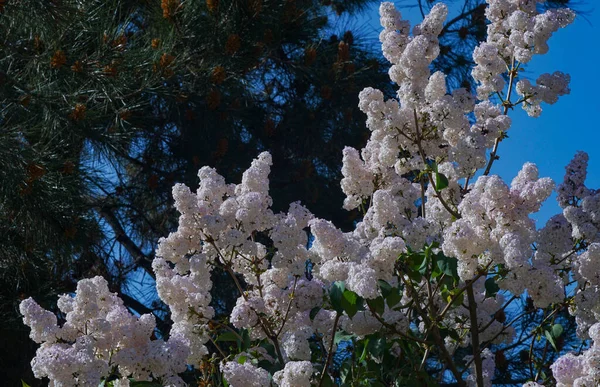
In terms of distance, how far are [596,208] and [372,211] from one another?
1.73 feet

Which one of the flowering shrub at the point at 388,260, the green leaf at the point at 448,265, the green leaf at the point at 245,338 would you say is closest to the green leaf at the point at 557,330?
the flowering shrub at the point at 388,260

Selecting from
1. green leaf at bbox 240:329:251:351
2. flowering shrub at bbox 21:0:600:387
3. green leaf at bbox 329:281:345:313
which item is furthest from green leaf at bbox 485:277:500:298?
green leaf at bbox 240:329:251:351

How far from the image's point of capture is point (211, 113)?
4.91 m

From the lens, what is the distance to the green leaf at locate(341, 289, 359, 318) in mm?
Result: 1812

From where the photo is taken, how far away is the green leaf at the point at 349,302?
5.94 ft

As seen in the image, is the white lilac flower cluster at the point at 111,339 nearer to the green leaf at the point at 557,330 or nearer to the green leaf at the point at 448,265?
the green leaf at the point at 448,265

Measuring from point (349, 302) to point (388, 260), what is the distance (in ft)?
0.40

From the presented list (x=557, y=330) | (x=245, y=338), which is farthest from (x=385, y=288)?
(x=557, y=330)

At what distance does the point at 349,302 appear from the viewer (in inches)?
71.5

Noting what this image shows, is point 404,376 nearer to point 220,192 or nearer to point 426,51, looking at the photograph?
point 220,192

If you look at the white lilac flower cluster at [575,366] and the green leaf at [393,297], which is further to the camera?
the green leaf at [393,297]

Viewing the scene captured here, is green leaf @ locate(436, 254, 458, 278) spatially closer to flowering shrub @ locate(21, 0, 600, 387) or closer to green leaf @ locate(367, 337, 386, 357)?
flowering shrub @ locate(21, 0, 600, 387)

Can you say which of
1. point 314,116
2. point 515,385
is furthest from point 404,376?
point 314,116

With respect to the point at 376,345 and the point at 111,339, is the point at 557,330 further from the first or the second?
the point at 111,339
